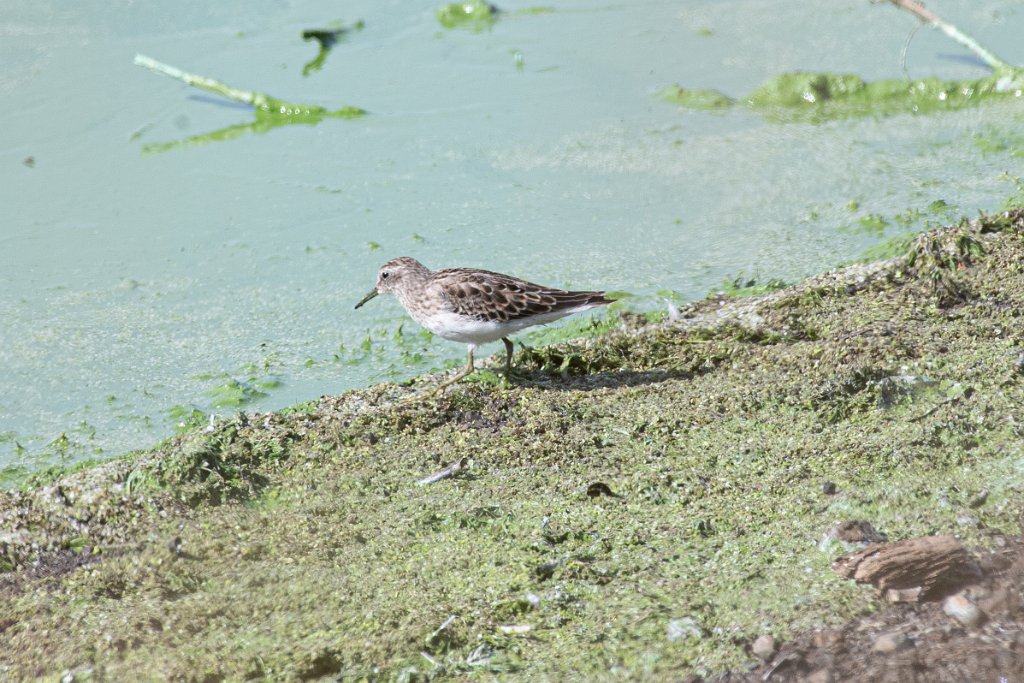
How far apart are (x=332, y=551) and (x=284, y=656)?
0.62m

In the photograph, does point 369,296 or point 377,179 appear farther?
point 377,179

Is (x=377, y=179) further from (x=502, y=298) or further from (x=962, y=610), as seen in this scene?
(x=962, y=610)

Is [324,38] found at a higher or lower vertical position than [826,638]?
higher

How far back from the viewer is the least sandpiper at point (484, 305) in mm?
5535

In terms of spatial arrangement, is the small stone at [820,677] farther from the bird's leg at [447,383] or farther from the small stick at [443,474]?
the bird's leg at [447,383]

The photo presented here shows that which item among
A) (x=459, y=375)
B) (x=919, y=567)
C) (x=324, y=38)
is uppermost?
(x=324, y=38)

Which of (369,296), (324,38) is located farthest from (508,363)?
(324,38)

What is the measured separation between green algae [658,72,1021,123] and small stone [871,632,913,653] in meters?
6.28

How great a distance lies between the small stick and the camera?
14.9 ft

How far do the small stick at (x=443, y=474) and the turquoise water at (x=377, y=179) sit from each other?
1386 mm

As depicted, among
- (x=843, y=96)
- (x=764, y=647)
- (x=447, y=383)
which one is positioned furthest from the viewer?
(x=843, y=96)

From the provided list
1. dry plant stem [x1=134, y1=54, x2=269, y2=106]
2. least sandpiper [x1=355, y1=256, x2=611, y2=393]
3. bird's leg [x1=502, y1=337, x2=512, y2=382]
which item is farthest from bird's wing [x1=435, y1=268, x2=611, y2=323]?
dry plant stem [x1=134, y1=54, x2=269, y2=106]

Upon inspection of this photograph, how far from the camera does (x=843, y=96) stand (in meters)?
9.12

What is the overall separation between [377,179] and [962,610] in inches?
222
